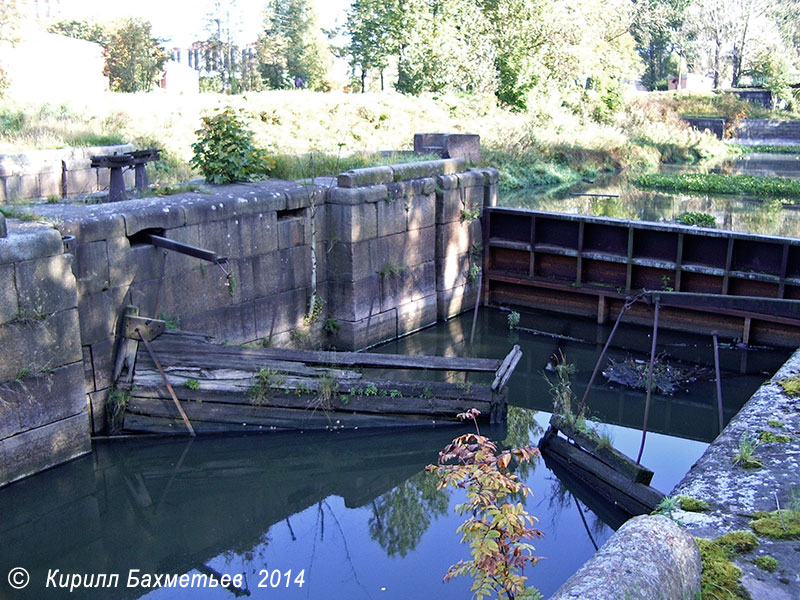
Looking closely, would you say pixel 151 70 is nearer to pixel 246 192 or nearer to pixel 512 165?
pixel 512 165

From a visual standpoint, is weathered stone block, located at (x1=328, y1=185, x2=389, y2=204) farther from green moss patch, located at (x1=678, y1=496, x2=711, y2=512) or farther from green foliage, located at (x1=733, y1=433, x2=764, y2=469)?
green moss patch, located at (x1=678, y1=496, x2=711, y2=512)

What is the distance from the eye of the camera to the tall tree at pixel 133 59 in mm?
45250

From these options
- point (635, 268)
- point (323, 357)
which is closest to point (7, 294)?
point (323, 357)

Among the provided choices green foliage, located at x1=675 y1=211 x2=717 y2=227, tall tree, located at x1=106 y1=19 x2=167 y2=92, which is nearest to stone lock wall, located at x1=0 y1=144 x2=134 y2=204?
green foliage, located at x1=675 y1=211 x2=717 y2=227

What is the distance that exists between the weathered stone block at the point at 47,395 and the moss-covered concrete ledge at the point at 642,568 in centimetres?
637

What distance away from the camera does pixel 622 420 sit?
10.8 metres

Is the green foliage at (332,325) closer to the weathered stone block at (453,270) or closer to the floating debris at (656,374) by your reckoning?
the weathered stone block at (453,270)

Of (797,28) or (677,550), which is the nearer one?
(677,550)

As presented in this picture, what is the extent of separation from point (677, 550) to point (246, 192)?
881 centimetres

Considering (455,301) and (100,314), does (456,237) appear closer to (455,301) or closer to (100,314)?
(455,301)

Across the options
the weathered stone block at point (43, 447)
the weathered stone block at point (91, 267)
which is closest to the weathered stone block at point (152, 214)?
the weathered stone block at point (91, 267)

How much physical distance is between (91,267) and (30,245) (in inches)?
41.9

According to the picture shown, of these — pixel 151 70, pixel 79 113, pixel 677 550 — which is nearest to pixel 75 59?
pixel 151 70

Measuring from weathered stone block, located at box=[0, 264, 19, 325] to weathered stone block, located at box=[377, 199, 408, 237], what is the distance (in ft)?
19.0
